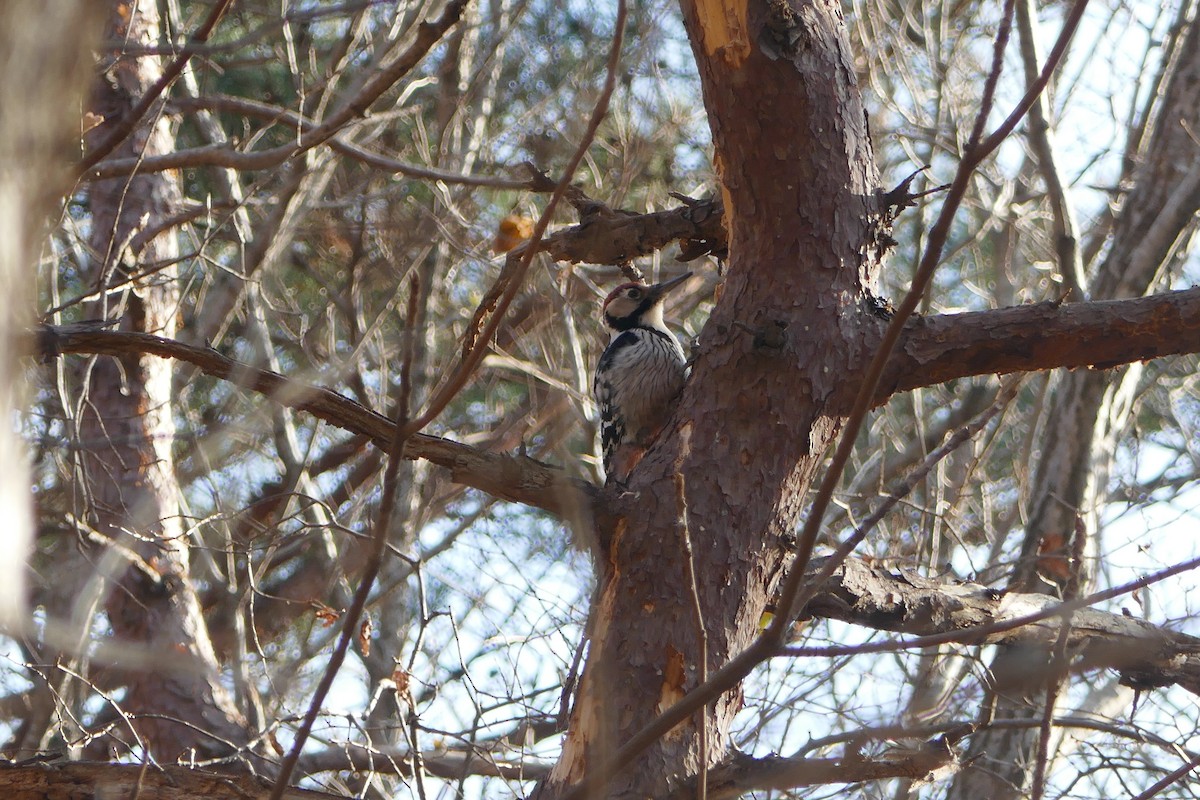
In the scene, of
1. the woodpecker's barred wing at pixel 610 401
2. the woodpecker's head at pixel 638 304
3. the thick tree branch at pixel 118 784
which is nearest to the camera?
the thick tree branch at pixel 118 784

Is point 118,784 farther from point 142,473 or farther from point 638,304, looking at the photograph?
point 638,304

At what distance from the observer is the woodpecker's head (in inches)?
205

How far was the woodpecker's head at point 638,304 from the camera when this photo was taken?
521 centimetres

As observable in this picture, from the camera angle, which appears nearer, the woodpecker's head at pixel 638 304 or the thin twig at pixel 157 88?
the thin twig at pixel 157 88

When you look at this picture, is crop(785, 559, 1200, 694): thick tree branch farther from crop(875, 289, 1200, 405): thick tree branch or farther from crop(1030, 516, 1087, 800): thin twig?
crop(1030, 516, 1087, 800): thin twig

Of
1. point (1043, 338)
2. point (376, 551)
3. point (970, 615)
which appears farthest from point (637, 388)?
point (376, 551)

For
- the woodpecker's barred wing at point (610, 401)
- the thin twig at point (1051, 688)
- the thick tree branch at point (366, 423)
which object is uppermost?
the woodpecker's barred wing at point (610, 401)

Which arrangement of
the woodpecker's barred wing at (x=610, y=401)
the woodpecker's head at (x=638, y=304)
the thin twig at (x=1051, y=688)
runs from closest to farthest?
the thin twig at (x=1051, y=688)
the woodpecker's barred wing at (x=610, y=401)
the woodpecker's head at (x=638, y=304)

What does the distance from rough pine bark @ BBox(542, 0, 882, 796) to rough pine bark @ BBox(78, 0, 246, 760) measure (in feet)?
9.08

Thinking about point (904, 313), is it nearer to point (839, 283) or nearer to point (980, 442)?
point (839, 283)

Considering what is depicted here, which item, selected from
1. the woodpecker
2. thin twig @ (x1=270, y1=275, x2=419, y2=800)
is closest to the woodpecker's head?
the woodpecker

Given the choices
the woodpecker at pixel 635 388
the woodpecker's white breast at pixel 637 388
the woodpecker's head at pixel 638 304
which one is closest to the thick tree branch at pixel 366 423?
the woodpecker at pixel 635 388

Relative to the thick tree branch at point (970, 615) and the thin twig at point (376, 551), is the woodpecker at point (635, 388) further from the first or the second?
the thin twig at point (376, 551)

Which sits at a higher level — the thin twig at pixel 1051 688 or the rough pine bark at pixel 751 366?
the rough pine bark at pixel 751 366
